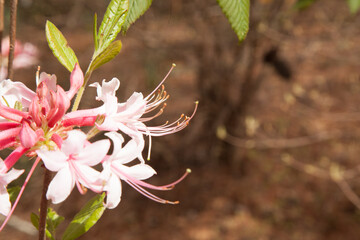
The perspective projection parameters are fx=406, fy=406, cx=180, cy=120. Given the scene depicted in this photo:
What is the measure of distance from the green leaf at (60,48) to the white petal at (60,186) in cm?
21

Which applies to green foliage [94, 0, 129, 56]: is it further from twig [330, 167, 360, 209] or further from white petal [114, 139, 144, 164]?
twig [330, 167, 360, 209]

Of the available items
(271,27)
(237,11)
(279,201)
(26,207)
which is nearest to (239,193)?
(279,201)

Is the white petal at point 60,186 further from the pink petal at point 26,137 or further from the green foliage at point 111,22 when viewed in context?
the green foliage at point 111,22

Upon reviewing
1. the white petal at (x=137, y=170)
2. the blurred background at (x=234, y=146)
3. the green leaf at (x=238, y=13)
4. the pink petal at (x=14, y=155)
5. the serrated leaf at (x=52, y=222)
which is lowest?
the blurred background at (x=234, y=146)

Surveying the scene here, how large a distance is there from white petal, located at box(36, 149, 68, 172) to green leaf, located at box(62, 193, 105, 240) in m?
0.18

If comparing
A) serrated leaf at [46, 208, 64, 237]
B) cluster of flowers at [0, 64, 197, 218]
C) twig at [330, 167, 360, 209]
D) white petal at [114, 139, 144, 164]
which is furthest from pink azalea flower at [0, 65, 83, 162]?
twig at [330, 167, 360, 209]

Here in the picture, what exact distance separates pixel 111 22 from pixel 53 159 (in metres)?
0.26

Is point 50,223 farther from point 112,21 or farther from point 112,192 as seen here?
point 112,21

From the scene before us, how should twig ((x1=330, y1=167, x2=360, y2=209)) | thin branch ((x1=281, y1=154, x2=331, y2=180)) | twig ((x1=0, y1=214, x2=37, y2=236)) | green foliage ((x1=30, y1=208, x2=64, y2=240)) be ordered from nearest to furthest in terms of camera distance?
green foliage ((x1=30, y1=208, x2=64, y2=240))
twig ((x1=0, y1=214, x2=37, y2=236))
twig ((x1=330, y1=167, x2=360, y2=209))
thin branch ((x1=281, y1=154, x2=331, y2=180))

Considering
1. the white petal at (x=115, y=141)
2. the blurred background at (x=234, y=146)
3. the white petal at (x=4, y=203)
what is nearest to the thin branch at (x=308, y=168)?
the blurred background at (x=234, y=146)

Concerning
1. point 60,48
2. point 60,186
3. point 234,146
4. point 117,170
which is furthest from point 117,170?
point 234,146

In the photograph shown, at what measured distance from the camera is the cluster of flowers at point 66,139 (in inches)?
23.6

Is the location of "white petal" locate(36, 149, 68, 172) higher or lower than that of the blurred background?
higher

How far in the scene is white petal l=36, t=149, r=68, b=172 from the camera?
57 centimetres
